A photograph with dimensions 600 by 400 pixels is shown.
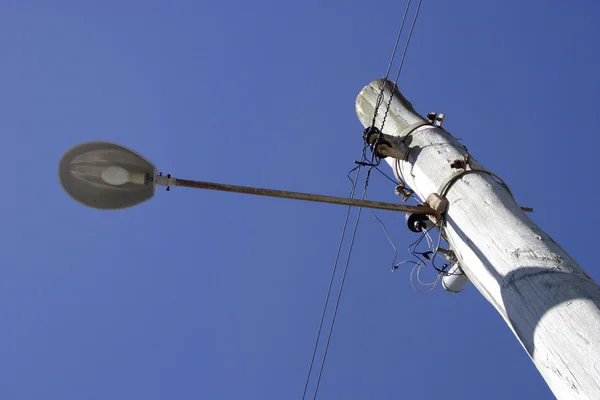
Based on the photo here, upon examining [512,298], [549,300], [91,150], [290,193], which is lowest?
[549,300]

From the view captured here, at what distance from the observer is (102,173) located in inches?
127

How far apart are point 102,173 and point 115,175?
0.08 metres

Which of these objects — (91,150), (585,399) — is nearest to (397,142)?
(91,150)

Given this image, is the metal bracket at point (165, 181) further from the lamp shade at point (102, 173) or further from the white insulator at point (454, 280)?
the white insulator at point (454, 280)

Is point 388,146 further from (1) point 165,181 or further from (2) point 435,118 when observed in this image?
(1) point 165,181

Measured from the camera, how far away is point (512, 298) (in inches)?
99.3

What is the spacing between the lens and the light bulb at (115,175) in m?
3.21

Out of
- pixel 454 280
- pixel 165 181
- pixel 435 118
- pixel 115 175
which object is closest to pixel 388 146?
pixel 435 118

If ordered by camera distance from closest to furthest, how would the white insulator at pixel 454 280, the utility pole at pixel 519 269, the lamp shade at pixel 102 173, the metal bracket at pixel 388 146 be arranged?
the utility pole at pixel 519 269 → the lamp shade at pixel 102 173 → the white insulator at pixel 454 280 → the metal bracket at pixel 388 146

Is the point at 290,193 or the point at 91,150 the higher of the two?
the point at 91,150

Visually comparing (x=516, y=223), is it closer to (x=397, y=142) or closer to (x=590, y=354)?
(x=590, y=354)

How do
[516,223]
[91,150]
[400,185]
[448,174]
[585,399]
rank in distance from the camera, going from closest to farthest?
[585,399] → [516,223] → [91,150] → [448,174] → [400,185]

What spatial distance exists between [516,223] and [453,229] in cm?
47

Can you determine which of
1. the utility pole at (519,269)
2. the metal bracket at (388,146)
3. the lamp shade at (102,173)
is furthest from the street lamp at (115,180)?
the metal bracket at (388,146)
